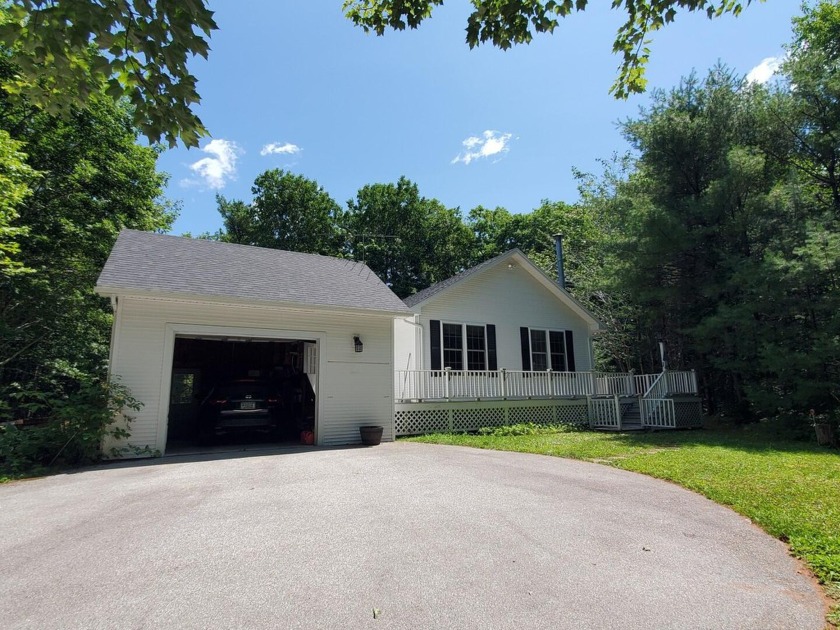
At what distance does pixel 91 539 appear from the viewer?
3.90 m

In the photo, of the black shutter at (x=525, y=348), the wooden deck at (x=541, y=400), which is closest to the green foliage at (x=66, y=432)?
the wooden deck at (x=541, y=400)

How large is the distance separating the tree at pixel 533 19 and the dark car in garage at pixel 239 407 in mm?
8158

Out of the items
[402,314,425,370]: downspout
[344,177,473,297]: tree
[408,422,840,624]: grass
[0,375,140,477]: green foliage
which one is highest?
[344,177,473,297]: tree

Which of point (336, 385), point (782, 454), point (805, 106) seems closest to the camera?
point (782, 454)

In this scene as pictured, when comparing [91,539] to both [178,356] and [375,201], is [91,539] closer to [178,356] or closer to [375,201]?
[178,356]

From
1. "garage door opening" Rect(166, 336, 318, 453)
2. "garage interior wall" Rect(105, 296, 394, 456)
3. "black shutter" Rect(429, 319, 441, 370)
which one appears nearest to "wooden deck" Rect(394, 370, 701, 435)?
"black shutter" Rect(429, 319, 441, 370)

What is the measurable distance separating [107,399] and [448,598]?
26.0 feet

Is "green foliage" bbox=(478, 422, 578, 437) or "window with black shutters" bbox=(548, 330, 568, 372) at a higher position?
"window with black shutters" bbox=(548, 330, 568, 372)

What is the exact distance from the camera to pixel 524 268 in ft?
52.9

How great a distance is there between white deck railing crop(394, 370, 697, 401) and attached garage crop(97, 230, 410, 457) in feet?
4.83

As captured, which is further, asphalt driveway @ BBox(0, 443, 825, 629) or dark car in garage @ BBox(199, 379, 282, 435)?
dark car in garage @ BBox(199, 379, 282, 435)

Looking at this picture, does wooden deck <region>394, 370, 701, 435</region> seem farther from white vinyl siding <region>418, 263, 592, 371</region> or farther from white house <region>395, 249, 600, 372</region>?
white vinyl siding <region>418, 263, 592, 371</region>

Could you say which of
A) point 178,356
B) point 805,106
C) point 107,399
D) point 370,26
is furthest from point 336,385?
point 805,106

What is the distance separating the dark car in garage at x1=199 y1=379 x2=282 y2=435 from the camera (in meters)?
9.97
